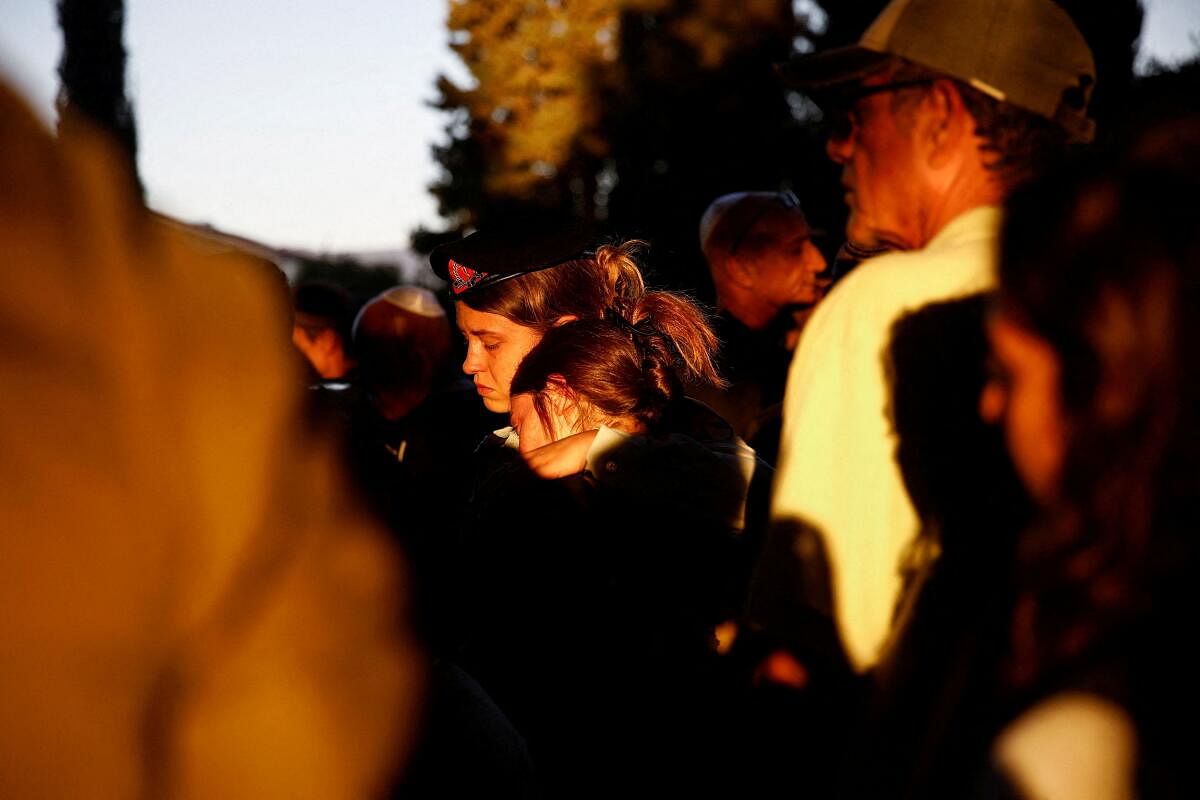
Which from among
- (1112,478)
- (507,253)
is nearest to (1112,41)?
(507,253)

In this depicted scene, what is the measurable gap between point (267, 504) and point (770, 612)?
878mm

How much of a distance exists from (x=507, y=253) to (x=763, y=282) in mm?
1339

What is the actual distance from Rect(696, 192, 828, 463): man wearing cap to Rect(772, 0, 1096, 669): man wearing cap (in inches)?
74.5

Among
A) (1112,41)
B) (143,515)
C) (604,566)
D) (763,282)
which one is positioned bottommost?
(1112,41)

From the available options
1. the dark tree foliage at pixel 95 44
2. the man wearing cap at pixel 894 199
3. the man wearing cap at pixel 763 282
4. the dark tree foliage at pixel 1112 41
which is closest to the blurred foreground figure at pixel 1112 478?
the man wearing cap at pixel 894 199

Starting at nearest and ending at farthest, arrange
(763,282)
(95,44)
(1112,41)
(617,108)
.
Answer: (763,282) → (1112,41) → (95,44) → (617,108)

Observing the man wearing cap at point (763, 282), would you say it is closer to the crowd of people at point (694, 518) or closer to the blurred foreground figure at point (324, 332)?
the crowd of people at point (694, 518)

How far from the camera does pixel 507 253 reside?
2.69 metres

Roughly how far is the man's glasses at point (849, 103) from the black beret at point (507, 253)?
3.37 ft

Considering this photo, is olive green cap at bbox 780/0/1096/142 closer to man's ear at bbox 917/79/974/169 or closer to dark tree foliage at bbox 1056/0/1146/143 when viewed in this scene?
man's ear at bbox 917/79/974/169

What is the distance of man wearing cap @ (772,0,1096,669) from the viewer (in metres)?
1.44

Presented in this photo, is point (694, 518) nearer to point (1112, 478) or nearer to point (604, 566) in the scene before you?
point (604, 566)

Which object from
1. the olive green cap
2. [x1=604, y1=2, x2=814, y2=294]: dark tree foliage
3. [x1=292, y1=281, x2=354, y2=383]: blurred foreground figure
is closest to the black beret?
the olive green cap

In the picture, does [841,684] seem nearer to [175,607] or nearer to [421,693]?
[421,693]
